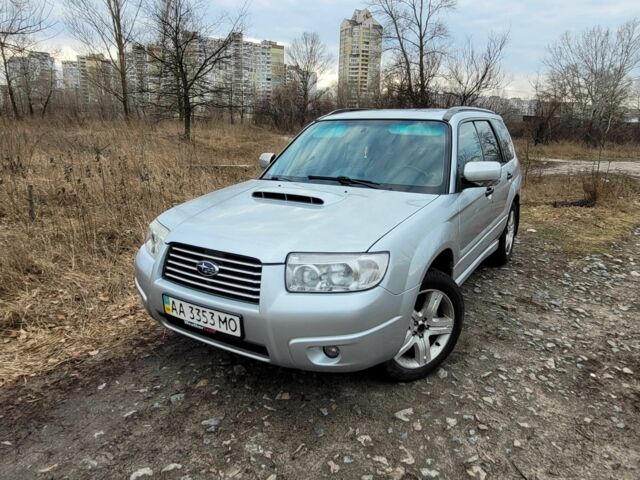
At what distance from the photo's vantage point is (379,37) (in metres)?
27.0

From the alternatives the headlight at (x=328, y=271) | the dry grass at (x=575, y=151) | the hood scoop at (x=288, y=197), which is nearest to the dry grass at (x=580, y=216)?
the hood scoop at (x=288, y=197)

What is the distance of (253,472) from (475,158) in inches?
116

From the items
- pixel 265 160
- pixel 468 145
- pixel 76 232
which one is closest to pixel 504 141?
pixel 468 145

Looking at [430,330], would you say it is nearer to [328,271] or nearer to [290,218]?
[328,271]

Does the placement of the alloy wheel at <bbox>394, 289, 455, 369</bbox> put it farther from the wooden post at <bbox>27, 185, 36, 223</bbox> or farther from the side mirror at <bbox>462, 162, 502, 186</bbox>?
the wooden post at <bbox>27, 185, 36, 223</bbox>

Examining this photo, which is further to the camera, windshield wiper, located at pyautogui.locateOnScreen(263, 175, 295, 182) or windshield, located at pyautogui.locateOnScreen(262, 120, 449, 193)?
windshield wiper, located at pyautogui.locateOnScreen(263, 175, 295, 182)

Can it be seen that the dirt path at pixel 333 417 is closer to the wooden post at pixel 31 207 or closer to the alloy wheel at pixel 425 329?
the alloy wheel at pixel 425 329

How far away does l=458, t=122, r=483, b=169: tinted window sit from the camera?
3.27 meters

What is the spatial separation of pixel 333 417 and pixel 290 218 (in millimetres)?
1136

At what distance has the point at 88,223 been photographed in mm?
5191

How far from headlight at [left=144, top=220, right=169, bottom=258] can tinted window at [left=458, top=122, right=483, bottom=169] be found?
2.15 m

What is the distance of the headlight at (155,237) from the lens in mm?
2527

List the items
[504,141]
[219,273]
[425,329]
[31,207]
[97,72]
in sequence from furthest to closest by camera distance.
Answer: [97,72] → [31,207] → [504,141] → [425,329] → [219,273]

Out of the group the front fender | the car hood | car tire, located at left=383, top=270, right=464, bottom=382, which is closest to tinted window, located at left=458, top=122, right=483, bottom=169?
the front fender
